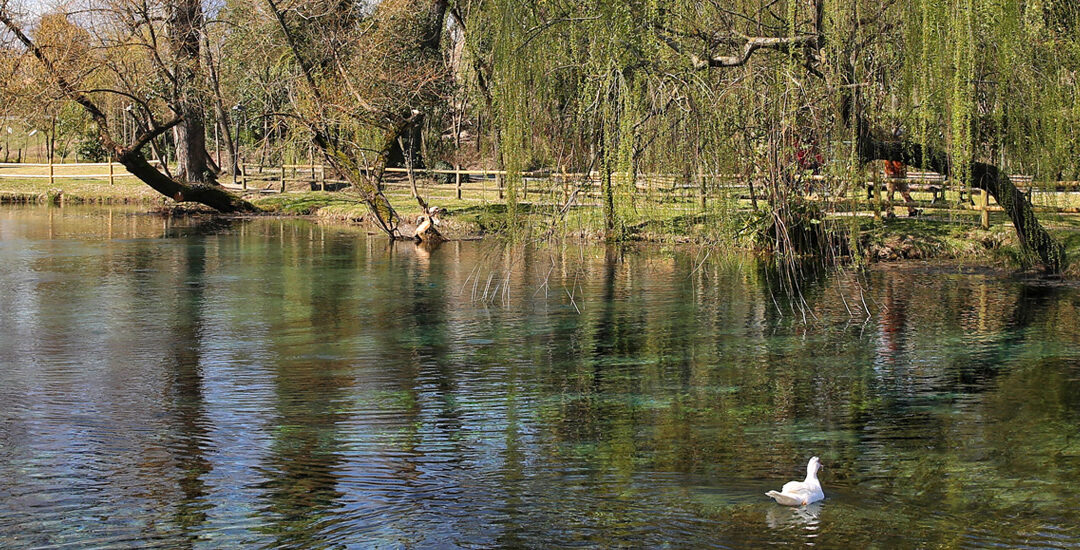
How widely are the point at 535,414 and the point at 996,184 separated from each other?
7828 millimetres

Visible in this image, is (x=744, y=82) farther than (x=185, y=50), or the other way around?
(x=185, y=50)

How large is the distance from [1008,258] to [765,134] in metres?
10.5

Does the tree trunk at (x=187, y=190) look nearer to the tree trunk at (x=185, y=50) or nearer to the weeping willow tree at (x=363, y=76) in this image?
the tree trunk at (x=185, y=50)

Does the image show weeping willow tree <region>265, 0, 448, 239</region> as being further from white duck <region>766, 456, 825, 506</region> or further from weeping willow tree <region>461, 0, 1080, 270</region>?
white duck <region>766, 456, 825, 506</region>

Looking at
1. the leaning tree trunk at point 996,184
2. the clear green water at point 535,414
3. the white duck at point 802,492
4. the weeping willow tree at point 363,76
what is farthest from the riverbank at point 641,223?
the white duck at point 802,492

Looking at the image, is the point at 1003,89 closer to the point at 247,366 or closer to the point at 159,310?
the point at 247,366

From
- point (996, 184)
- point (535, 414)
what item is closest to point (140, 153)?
point (996, 184)

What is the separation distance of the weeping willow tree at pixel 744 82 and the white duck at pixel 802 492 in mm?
1855

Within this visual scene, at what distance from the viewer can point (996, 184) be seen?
46.0 ft

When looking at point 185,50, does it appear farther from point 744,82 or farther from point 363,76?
point 744,82

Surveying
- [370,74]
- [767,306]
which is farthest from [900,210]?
[370,74]

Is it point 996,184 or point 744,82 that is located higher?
point 744,82

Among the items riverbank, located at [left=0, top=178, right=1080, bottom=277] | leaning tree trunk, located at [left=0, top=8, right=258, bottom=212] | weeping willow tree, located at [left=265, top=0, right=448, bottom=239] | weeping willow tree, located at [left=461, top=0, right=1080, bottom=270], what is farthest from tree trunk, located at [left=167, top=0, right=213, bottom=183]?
weeping willow tree, located at [left=461, top=0, right=1080, bottom=270]

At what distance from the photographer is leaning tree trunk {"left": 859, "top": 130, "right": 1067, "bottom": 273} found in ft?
39.1
